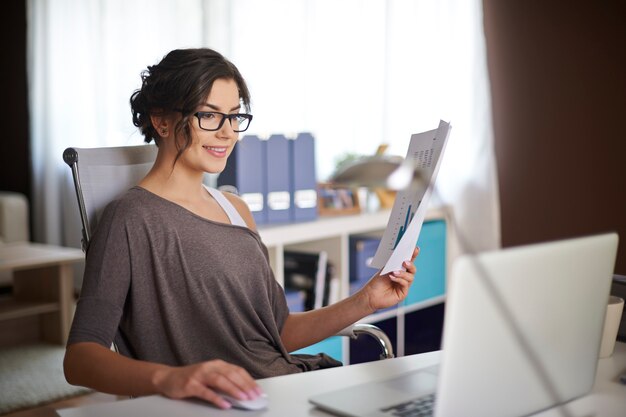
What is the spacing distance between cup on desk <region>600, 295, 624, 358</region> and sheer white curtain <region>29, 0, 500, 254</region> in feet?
7.21

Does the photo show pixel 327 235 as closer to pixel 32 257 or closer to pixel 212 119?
pixel 32 257

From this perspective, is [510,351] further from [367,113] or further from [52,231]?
[52,231]

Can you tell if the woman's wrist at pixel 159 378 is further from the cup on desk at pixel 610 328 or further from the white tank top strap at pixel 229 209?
the cup on desk at pixel 610 328

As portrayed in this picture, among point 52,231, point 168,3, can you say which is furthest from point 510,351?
point 52,231

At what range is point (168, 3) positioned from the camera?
5.07 meters

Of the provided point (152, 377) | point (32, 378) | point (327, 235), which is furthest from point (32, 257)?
point (152, 377)

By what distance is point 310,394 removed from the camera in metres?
1.24

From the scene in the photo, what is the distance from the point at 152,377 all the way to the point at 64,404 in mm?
2089

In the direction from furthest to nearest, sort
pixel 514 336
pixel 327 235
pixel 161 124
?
pixel 327 235
pixel 161 124
pixel 514 336

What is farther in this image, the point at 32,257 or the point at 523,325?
the point at 32,257

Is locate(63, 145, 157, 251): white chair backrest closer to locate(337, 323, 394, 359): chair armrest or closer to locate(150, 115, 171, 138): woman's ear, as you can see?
locate(150, 115, 171, 138): woman's ear

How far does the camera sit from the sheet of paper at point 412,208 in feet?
4.50

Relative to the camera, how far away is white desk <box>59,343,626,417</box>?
116 cm

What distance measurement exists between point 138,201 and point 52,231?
166 inches
